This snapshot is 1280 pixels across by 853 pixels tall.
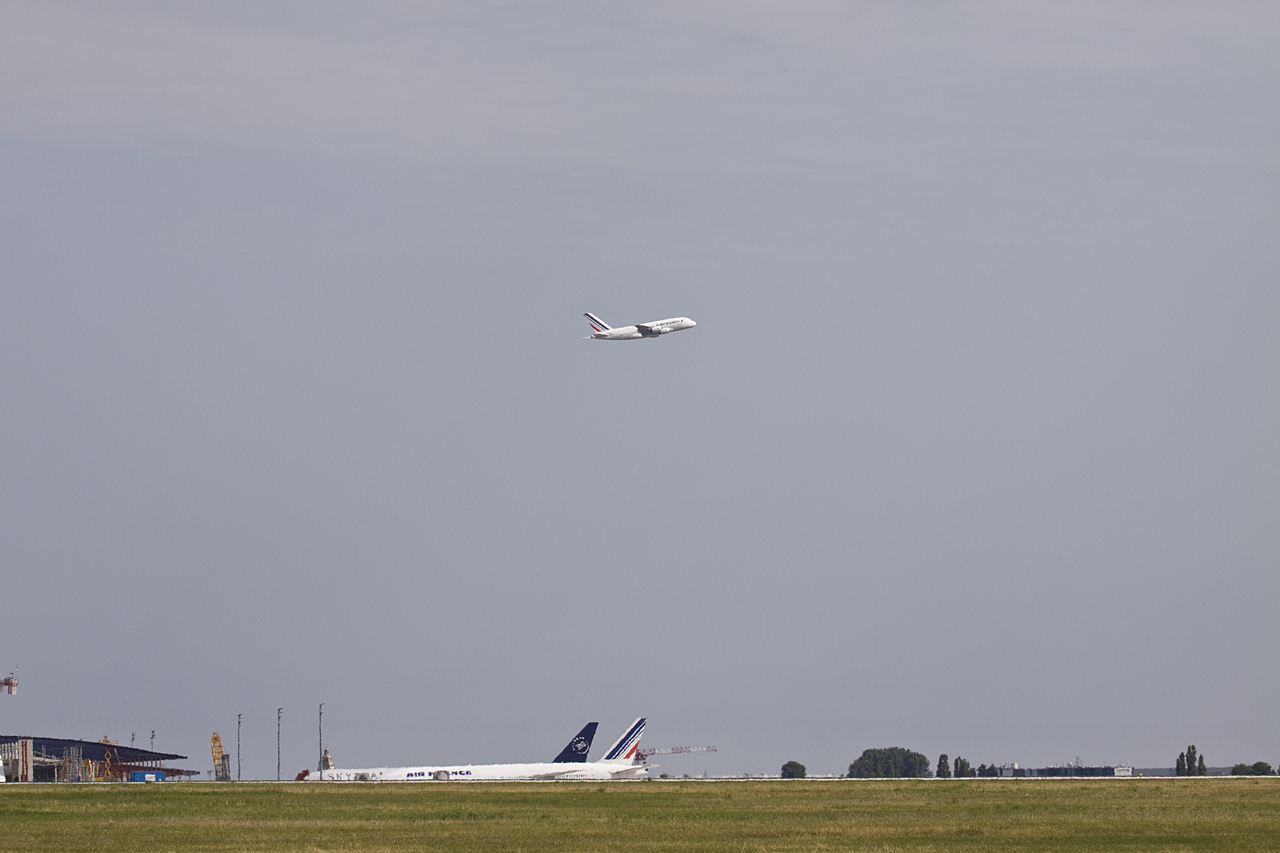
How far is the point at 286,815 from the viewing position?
62.9m

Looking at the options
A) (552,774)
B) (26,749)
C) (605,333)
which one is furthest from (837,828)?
(26,749)

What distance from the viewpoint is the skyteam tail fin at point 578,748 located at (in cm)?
12200

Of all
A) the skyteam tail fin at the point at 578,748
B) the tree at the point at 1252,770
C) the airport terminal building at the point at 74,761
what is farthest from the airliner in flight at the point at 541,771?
the tree at the point at 1252,770

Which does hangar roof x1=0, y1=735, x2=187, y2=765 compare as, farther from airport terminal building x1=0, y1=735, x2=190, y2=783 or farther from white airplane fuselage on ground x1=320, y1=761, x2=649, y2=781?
white airplane fuselage on ground x1=320, y1=761, x2=649, y2=781

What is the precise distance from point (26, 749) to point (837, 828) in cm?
10356

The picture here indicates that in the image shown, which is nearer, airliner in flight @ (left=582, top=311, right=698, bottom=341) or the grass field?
the grass field

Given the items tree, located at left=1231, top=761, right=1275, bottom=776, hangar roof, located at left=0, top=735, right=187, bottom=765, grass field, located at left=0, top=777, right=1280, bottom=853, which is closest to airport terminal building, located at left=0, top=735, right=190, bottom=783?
hangar roof, located at left=0, top=735, right=187, bottom=765

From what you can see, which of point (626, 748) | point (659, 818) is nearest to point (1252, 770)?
point (626, 748)

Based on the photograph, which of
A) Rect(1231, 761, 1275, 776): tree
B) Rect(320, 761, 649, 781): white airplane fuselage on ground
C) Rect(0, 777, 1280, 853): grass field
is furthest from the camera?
Rect(1231, 761, 1275, 776): tree

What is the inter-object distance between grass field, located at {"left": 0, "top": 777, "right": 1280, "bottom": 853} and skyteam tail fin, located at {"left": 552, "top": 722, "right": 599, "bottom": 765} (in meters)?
31.4

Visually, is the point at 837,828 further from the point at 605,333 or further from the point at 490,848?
the point at 605,333

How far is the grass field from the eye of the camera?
4700 cm

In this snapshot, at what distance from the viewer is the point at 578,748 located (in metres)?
123

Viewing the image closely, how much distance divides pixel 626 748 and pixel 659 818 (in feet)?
212
